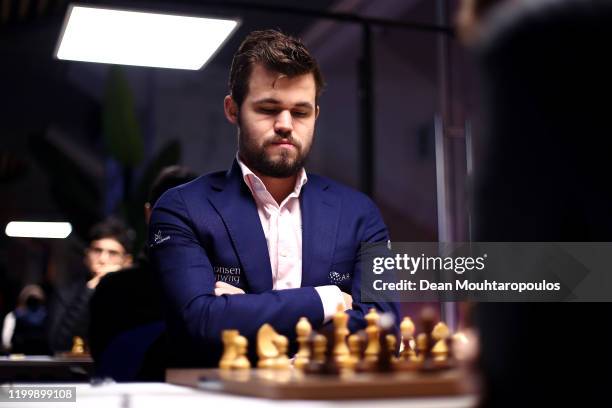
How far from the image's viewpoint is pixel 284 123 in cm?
175

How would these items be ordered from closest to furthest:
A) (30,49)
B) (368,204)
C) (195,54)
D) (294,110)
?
(294,110)
(368,204)
(195,54)
(30,49)

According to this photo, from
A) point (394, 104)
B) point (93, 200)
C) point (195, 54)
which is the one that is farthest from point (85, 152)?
point (195, 54)

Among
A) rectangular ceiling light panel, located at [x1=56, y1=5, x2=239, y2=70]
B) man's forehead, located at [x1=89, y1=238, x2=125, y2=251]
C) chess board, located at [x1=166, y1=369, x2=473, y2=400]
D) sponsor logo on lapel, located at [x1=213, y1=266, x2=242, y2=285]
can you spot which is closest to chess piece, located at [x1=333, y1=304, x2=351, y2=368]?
chess board, located at [x1=166, y1=369, x2=473, y2=400]

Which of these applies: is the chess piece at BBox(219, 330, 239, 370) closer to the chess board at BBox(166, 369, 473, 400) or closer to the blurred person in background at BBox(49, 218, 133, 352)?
the chess board at BBox(166, 369, 473, 400)

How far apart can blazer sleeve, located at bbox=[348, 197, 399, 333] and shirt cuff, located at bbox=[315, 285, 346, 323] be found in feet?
0.16

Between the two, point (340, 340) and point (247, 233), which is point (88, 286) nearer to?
point (247, 233)

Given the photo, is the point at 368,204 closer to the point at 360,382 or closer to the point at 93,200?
the point at 360,382

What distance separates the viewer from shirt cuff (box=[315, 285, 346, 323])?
1.66 m

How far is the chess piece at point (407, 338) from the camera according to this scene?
148cm

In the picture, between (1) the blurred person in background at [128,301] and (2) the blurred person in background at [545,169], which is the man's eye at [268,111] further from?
(2) the blurred person in background at [545,169]

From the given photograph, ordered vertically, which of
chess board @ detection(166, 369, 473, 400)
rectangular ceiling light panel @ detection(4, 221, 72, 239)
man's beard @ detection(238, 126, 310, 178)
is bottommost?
chess board @ detection(166, 369, 473, 400)

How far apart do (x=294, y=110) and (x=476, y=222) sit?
3.66ft

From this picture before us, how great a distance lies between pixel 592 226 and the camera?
2.27 ft

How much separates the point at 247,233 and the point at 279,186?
0.54 feet
